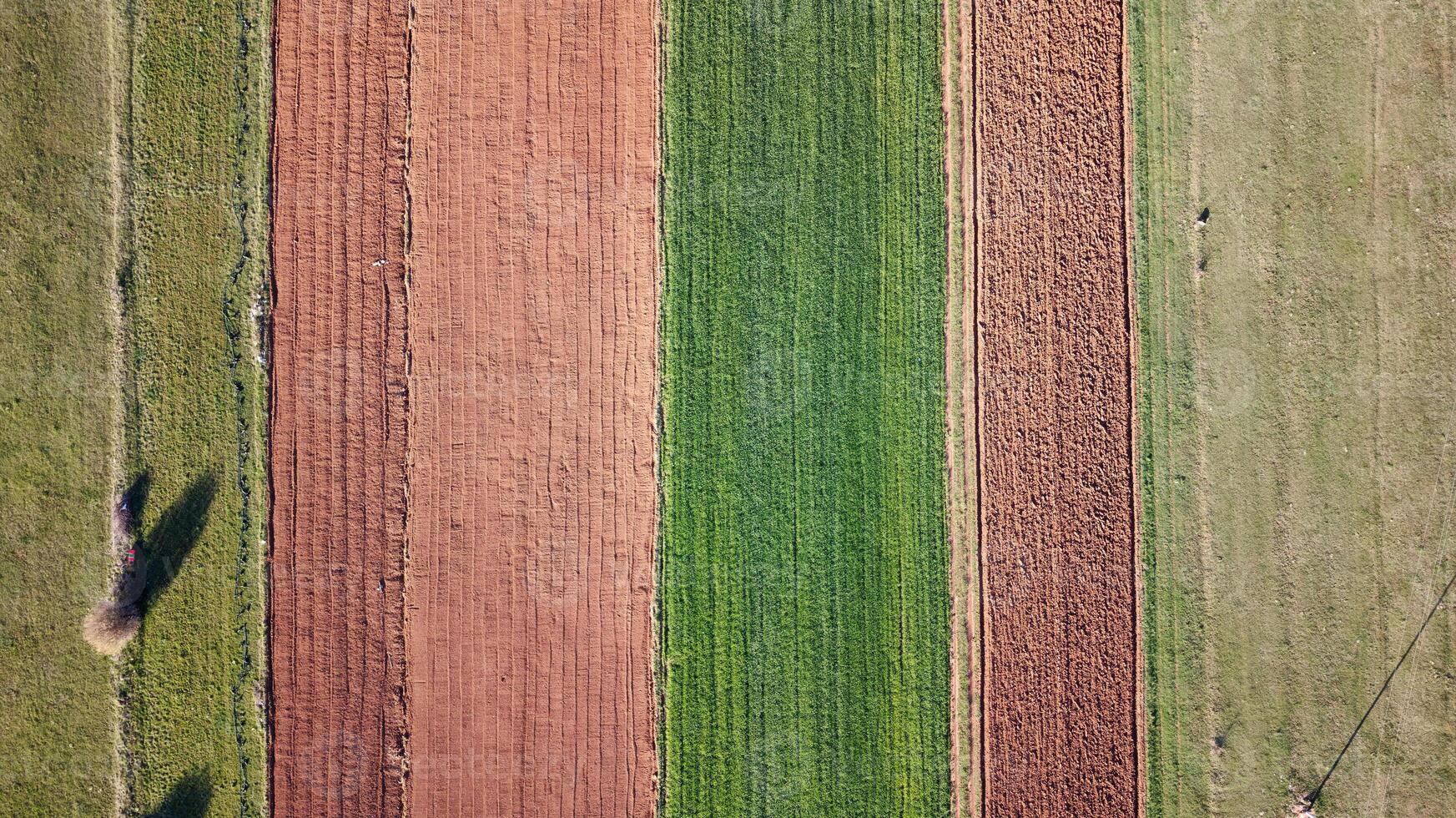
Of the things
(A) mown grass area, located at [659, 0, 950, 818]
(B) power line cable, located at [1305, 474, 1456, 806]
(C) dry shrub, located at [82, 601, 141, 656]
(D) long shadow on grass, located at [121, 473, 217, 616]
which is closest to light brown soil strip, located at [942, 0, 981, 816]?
(A) mown grass area, located at [659, 0, 950, 818]

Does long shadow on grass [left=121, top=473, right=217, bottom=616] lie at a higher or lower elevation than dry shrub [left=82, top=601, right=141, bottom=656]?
higher

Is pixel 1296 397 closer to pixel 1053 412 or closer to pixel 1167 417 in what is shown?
Answer: pixel 1167 417

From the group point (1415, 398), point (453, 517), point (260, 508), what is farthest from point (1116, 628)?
point (260, 508)

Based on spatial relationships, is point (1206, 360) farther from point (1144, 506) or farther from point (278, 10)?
point (278, 10)

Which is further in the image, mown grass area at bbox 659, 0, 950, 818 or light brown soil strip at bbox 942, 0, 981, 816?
light brown soil strip at bbox 942, 0, 981, 816

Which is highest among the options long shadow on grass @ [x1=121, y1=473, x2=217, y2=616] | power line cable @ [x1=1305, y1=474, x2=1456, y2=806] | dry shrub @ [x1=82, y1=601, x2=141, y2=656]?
long shadow on grass @ [x1=121, y1=473, x2=217, y2=616]

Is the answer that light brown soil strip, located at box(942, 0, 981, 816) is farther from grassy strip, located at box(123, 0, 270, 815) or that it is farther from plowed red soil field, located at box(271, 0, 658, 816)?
grassy strip, located at box(123, 0, 270, 815)

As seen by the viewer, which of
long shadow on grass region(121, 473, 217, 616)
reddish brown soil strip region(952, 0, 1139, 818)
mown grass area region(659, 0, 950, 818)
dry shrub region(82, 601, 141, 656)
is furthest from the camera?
reddish brown soil strip region(952, 0, 1139, 818)
